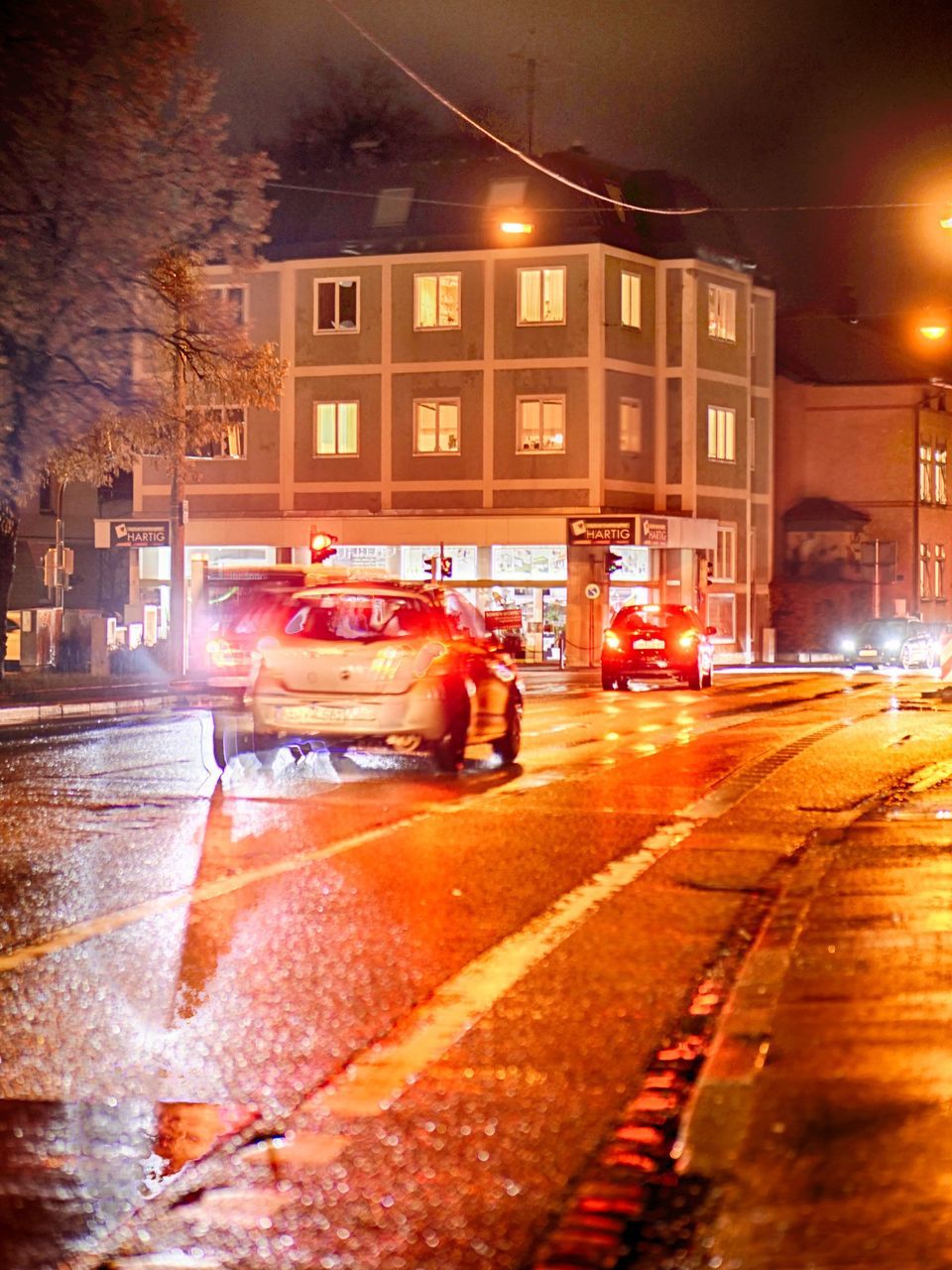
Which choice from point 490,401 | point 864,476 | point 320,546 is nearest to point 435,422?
point 490,401

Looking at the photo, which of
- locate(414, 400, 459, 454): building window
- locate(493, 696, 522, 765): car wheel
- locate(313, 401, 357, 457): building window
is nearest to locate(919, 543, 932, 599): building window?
locate(414, 400, 459, 454): building window

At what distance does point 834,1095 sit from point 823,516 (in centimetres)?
6393

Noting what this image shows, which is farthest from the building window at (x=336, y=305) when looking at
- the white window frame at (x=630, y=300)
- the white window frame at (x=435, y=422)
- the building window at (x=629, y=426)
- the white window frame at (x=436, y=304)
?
the building window at (x=629, y=426)

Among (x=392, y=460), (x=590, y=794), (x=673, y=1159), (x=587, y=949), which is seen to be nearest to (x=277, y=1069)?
(x=673, y=1159)

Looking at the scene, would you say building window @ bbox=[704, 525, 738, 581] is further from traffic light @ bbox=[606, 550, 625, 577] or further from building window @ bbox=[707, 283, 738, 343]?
traffic light @ bbox=[606, 550, 625, 577]

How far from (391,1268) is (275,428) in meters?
49.2

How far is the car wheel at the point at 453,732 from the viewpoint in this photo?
629 inches

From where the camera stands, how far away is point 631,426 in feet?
170

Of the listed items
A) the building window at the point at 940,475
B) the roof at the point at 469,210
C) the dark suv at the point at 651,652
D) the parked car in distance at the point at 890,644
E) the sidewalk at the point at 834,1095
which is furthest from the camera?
the building window at the point at 940,475

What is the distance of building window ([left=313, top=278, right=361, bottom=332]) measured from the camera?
5188 cm

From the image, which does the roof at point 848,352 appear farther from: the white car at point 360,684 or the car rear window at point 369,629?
the white car at point 360,684

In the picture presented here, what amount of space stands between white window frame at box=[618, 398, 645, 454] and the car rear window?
115 feet

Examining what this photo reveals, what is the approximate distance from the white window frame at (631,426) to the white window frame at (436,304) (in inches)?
197

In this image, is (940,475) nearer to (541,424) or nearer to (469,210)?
(541,424)
